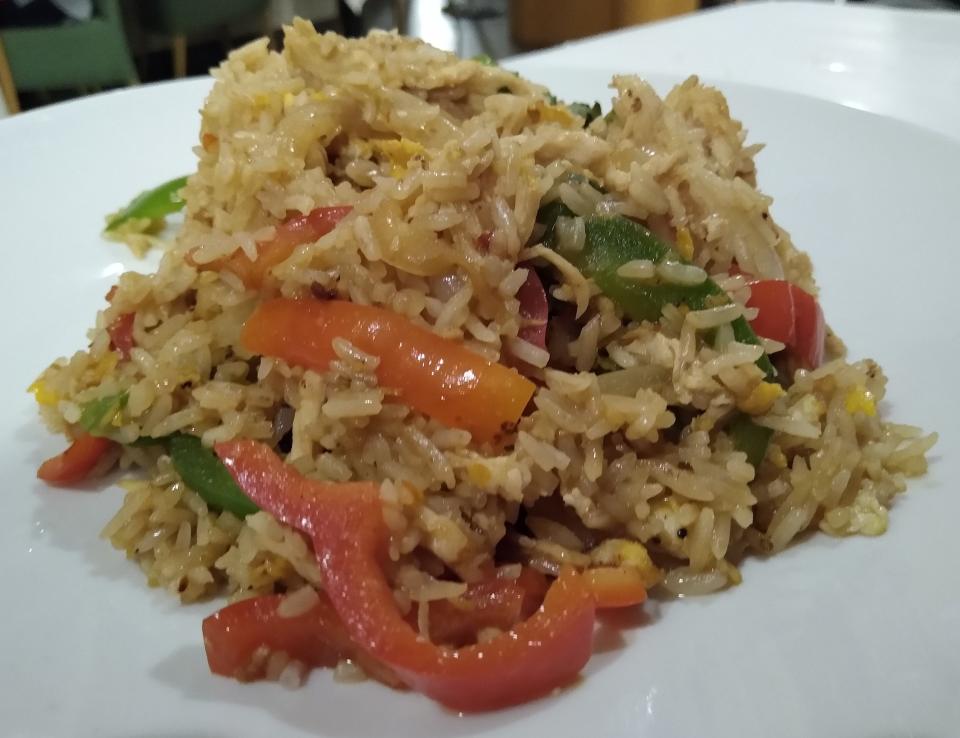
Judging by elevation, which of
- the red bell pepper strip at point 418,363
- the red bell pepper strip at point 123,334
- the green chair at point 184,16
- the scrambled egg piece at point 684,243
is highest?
the scrambled egg piece at point 684,243

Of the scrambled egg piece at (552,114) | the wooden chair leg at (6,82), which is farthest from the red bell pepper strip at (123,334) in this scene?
the wooden chair leg at (6,82)

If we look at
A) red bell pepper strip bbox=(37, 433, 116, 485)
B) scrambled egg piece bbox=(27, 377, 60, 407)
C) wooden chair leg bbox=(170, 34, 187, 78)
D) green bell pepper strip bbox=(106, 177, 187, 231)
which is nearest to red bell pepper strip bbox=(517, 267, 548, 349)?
red bell pepper strip bbox=(37, 433, 116, 485)

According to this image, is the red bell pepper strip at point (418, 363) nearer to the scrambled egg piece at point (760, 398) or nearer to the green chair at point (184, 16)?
the scrambled egg piece at point (760, 398)

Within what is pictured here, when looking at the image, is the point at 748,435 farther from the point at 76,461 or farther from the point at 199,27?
the point at 199,27

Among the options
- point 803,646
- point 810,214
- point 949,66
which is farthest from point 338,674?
point 949,66

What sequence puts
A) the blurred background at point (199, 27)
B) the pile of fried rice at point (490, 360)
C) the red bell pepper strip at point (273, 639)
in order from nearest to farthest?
the red bell pepper strip at point (273, 639) < the pile of fried rice at point (490, 360) < the blurred background at point (199, 27)

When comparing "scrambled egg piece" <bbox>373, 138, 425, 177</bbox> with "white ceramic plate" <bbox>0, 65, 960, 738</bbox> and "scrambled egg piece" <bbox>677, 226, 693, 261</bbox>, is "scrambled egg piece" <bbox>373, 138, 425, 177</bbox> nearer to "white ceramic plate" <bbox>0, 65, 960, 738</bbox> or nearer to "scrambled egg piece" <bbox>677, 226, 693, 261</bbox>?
"scrambled egg piece" <bbox>677, 226, 693, 261</bbox>

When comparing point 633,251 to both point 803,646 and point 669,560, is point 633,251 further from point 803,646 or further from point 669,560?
point 803,646
